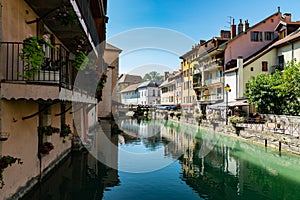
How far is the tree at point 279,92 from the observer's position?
2100 centimetres

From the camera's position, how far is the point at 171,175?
1155 cm

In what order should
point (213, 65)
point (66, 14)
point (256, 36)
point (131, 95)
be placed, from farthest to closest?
point (131, 95) < point (213, 65) < point (256, 36) < point (66, 14)

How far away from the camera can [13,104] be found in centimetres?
651

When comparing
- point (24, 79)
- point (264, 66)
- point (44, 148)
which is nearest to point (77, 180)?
point (44, 148)

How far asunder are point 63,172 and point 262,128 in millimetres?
15595

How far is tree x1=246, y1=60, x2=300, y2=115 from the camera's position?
68.9 ft

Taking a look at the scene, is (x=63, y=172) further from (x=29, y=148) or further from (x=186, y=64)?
(x=186, y=64)

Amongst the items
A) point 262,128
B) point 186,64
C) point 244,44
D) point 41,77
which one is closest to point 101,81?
point 41,77

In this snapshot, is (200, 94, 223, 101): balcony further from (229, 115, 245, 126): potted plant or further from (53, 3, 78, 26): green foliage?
(53, 3, 78, 26): green foliage

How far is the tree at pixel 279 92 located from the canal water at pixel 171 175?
6149 millimetres

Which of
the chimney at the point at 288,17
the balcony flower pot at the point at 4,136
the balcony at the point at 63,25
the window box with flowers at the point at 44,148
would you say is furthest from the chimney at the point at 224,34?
the balcony flower pot at the point at 4,136

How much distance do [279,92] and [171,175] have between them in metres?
15.3

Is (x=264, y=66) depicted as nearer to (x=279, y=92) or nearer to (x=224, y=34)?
(x=279, y=92)

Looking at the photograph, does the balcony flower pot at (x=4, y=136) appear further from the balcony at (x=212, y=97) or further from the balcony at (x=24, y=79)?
the balcony at (x=212, y=97)
